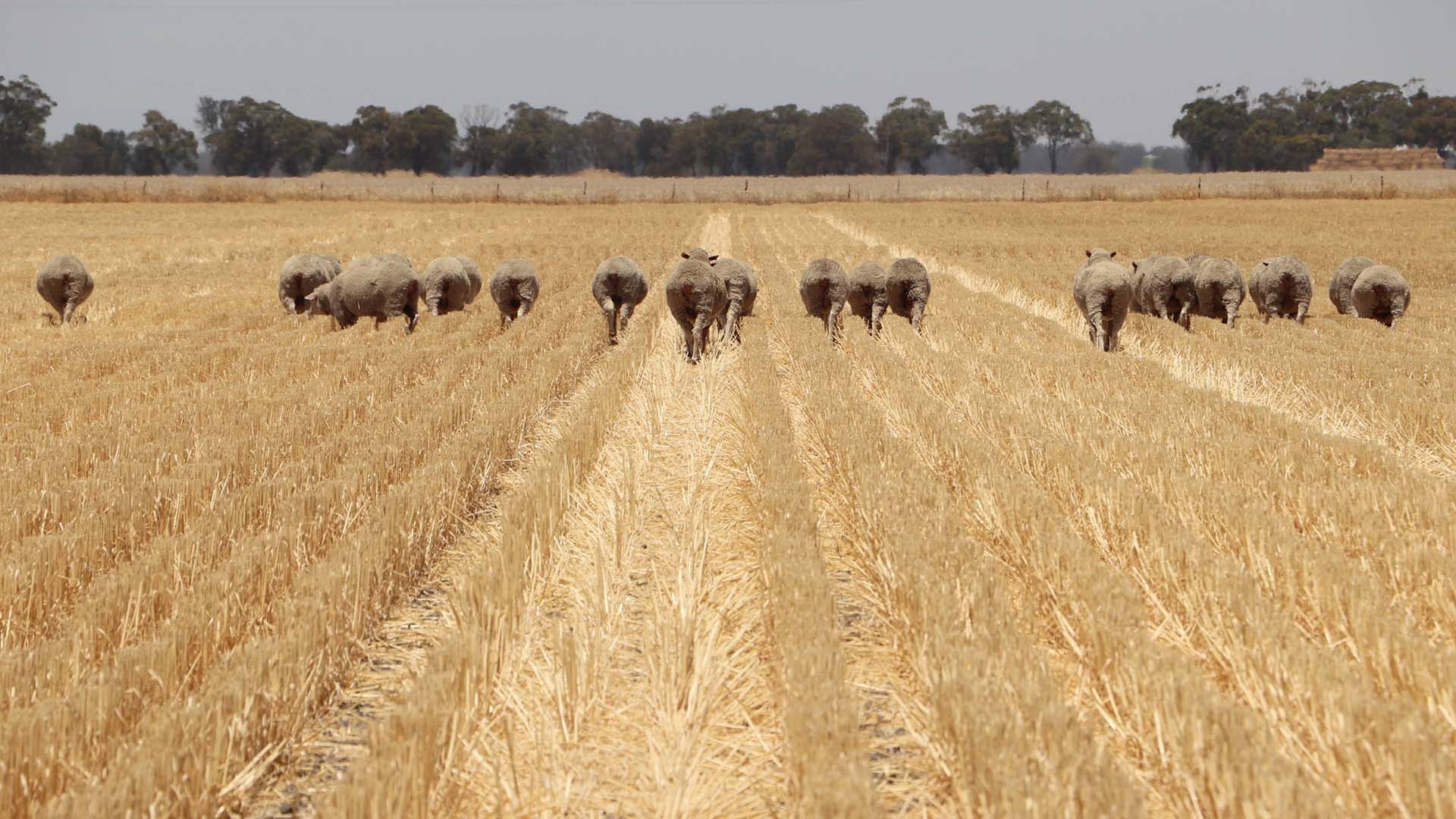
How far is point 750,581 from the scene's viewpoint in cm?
534

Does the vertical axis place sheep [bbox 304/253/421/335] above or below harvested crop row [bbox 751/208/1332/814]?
above

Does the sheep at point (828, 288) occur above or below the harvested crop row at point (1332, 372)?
above

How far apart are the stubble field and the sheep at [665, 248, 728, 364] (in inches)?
52.5

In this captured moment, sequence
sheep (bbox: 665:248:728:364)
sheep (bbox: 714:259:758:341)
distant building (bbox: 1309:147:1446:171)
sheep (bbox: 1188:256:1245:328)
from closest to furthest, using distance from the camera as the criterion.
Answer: sheep (bbox: 665:248:728:364) → sheep (bbox: 714:259:758:341) → sheep (bbox: 1188:256:1245:328) → distant building (bbox: 1309:147:1446:171)

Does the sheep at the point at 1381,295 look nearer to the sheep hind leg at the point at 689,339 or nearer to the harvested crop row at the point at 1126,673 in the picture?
the sheep hind leg at the point at 689,339

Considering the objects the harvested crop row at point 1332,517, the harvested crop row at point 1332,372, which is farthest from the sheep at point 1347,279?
the harvested crop row at point 1332,517

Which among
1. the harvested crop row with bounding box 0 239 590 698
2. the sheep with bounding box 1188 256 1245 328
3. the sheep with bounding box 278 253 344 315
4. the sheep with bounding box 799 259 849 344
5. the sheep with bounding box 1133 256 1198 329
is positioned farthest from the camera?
the sheep with bounding box 1133 256 1198 329

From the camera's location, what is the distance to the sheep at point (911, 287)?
15.5m

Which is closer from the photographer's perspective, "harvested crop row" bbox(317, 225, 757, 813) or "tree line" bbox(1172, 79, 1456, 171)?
"harvested crop row" bbox(317, 225, 757, 813)

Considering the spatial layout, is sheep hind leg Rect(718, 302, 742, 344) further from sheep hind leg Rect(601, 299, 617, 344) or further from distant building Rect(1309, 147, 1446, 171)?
distant building Rect(1309, 147, 1446, 171)

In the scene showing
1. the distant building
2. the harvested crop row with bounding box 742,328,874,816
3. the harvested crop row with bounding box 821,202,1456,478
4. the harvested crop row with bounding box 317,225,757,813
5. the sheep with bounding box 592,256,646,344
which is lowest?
the harvested crop row with bounding box 317,225,757,813

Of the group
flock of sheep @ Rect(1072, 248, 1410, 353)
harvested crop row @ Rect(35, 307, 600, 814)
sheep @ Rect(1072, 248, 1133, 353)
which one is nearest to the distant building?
flock of sheep @ Rect(1072, 248, 1410, 353)

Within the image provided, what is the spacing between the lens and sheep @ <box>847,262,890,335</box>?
49.9ft

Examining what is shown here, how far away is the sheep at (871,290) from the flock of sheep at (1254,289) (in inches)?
118
